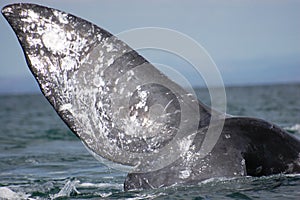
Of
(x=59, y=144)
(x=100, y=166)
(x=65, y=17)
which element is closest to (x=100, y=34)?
(x=65, y=17)

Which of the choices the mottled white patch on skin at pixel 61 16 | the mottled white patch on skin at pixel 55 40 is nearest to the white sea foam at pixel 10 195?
the mottled white patch on skin at pixel 55 40

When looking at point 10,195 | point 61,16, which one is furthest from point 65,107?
Answer: point 10,195

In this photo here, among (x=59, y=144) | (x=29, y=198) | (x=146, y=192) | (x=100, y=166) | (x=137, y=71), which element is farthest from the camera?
(x=59, y=144)

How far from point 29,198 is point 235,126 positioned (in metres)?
2.30

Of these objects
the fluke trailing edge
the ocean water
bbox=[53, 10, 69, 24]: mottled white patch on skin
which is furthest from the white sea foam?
bbox=[53, 10, 69, 24]: mottled white patch on skin

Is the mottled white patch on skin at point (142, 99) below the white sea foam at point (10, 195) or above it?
above

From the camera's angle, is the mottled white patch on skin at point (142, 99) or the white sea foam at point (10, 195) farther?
the white sea foam at point (10, 195)

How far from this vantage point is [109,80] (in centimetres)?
605

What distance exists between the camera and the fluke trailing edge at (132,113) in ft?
18.8

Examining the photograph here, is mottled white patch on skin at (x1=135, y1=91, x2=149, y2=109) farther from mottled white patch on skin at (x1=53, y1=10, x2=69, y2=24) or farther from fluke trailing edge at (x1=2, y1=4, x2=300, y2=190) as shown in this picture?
mottled white patch on skin at (x1=53, y1=10, x2=69, y2=24)

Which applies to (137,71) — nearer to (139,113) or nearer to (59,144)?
(139,113)

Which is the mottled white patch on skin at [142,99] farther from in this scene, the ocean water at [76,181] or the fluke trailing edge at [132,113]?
the ocean water at [76,181]

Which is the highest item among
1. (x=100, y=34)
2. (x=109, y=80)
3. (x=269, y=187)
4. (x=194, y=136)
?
(x=100, y=34)

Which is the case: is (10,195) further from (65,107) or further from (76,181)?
(65,107)
